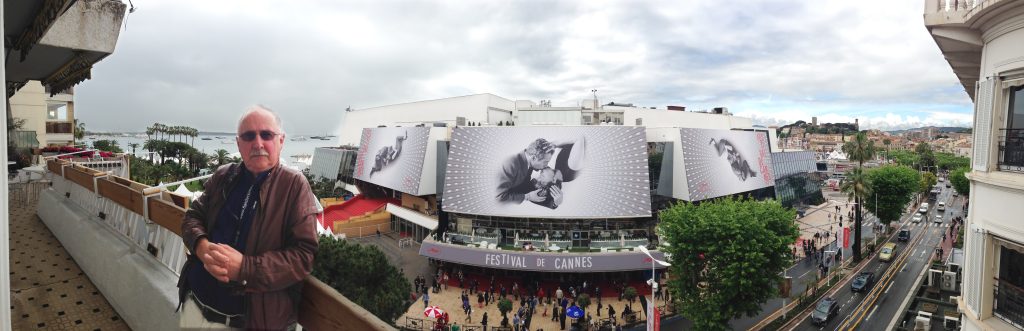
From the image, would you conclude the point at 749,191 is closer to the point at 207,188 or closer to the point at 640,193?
the point at 640,193

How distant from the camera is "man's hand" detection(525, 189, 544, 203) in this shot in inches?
1109

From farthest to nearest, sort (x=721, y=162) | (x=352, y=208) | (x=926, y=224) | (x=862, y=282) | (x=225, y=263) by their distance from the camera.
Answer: (x=926, y=224), (x=352, y=208), (x=721, y=162), (x=862, y=282), (x=225, y=263)

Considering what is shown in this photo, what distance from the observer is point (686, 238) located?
17484 mm

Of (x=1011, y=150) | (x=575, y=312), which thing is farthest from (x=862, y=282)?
(x=1011, y=150)

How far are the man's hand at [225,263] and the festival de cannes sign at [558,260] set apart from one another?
23.1 m

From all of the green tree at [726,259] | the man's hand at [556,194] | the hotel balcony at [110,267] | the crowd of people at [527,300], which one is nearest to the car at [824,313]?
the green tree at [726,259]

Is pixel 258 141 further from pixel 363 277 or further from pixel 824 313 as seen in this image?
pixel 824 313

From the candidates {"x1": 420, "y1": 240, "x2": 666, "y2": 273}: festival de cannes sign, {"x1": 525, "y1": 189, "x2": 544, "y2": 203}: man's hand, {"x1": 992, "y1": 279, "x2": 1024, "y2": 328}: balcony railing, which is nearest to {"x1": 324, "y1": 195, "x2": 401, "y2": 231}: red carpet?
{"x1": 420, "y1": 240, "x2": 666, "y2": 273}: festival de cannes sign

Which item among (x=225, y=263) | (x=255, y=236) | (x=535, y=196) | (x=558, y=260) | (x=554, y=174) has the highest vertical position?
(x=255, y=236)

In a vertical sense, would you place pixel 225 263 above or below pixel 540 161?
above

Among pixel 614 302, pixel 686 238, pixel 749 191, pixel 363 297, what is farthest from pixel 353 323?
pixel 749 191

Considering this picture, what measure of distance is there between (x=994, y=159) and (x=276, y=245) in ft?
25.9

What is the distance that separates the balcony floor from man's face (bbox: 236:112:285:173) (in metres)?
4.40

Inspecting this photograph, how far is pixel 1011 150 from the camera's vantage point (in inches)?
215
